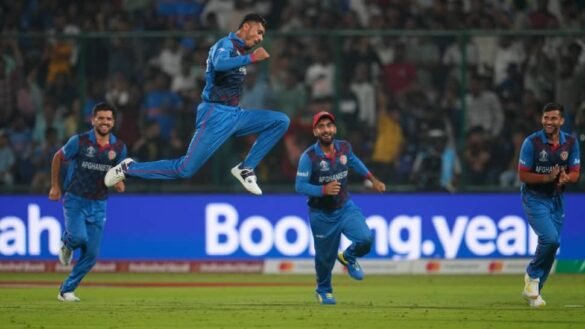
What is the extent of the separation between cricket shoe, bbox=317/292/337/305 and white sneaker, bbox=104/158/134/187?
9.69 feet

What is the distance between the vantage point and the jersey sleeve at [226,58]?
44.4 ft

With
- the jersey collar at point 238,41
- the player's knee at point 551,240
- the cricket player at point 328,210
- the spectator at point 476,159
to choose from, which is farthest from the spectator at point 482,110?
the jersey collar at point 238,41

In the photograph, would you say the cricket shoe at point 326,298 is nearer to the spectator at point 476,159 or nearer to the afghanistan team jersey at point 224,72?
the afghanistan team jersey at point 224,72

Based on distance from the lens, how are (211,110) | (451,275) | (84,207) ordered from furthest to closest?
(451,275) → (84,207) → (211,110)

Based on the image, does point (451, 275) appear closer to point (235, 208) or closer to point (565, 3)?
point (235, 208)

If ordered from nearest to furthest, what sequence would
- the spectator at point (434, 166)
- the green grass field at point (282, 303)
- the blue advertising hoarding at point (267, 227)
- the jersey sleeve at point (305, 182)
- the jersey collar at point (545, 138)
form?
the green grass field at point (282, 303), the jersey collar at point (545, 138), the jersey sleeve at point (305, 182), the blue advertising hoarding at point (267, 227), the spectator at point (434, 166)

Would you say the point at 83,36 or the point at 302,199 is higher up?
the point at 83,36

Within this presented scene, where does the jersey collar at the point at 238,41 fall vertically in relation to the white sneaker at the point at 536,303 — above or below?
above

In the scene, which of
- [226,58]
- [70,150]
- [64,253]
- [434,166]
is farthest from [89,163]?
[434,166]

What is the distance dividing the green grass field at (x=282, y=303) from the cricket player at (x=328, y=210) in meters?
0.47

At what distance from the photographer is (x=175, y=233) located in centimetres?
2278

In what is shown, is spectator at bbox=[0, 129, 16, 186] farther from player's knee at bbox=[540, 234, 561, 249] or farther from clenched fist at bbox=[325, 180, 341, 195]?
player's knee at bbox=[540, 234, 561, 249]

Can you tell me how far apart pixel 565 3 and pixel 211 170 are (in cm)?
725

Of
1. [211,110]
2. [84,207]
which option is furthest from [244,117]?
[84,207]
